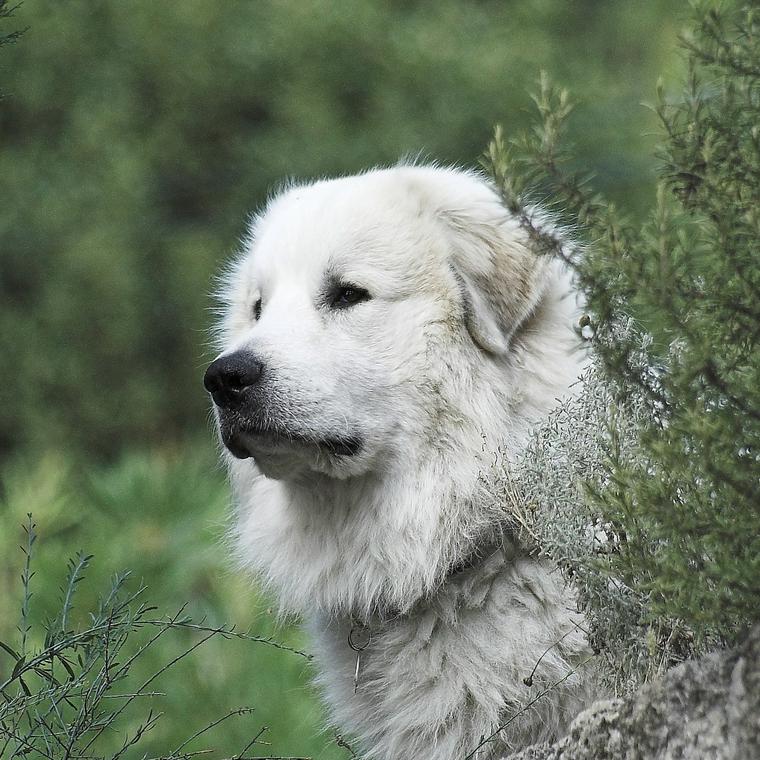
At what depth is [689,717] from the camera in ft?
6.64

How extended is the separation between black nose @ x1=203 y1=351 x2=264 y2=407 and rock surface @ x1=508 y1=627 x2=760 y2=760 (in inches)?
57.4

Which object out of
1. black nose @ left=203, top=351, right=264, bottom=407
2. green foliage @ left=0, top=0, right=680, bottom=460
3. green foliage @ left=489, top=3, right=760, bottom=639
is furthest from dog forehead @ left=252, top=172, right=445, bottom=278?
green foliage @ left=0, top=0, right=680, bottom=460

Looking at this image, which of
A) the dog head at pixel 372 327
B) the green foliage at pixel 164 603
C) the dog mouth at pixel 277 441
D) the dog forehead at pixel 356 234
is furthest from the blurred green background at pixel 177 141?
the dog mouth at pixel 277 441

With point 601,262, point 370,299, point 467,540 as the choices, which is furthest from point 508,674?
point 601,262

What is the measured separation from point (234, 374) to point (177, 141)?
1334 centimetres

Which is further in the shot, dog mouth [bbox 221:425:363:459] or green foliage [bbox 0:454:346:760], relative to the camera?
green foliage [bbox 0:454:346:760]

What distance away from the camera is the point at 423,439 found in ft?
11.5

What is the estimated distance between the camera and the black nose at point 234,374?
10.9 ft

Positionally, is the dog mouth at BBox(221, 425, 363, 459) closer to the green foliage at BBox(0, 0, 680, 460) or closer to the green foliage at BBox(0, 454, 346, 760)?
the green foliage at BBox(0, 454, 346, 760)

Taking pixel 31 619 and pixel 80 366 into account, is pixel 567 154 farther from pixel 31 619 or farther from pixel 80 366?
pixel 80 366

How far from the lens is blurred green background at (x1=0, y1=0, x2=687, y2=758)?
1386cm

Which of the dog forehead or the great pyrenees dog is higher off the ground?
the dog forehead

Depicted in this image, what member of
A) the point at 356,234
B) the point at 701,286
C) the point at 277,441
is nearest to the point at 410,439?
the point at 277,441

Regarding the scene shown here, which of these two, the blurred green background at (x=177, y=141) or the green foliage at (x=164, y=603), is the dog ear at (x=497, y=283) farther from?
the blurred green background at (x=177, y=141)
